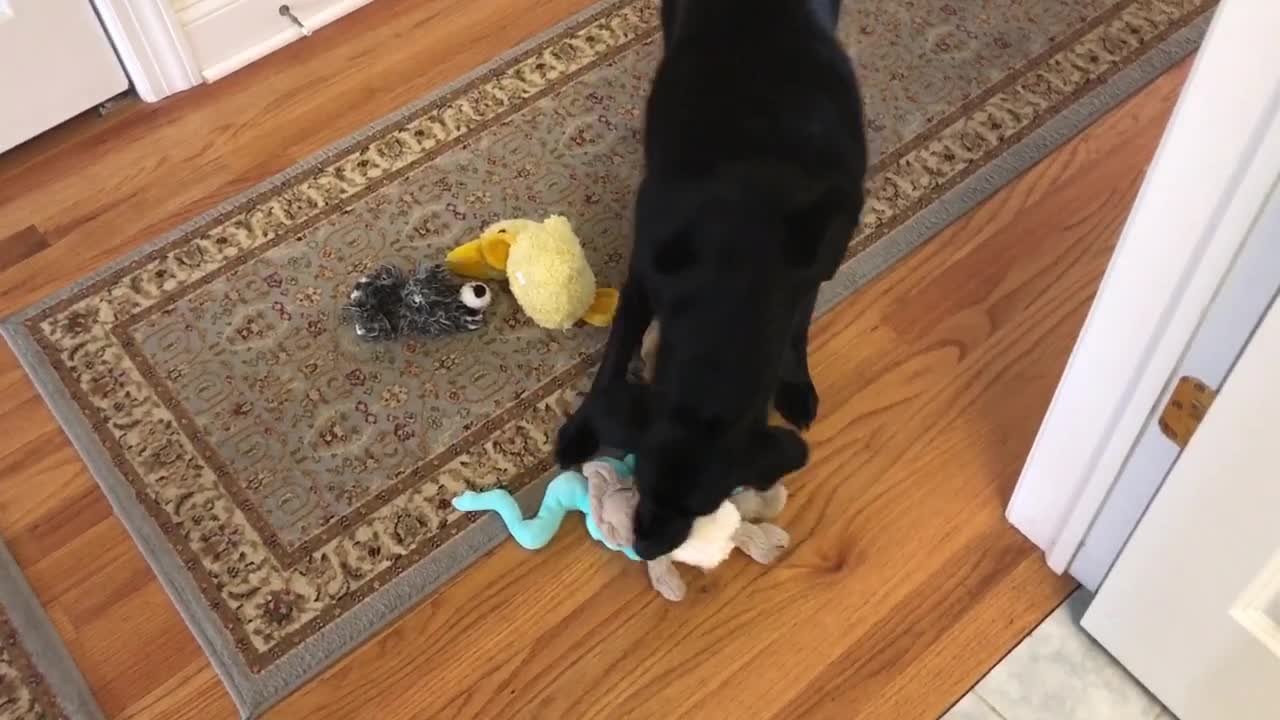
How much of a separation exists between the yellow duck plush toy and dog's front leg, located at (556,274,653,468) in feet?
0.35

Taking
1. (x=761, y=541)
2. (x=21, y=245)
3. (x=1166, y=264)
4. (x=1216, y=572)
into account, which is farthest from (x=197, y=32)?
(x=1216, y=572)

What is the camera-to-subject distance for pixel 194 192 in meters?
1.71

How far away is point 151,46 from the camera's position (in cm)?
177

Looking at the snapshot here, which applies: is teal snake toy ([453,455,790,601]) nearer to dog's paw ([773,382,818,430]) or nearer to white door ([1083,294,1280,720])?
dog's paw ([773,382,818,430])

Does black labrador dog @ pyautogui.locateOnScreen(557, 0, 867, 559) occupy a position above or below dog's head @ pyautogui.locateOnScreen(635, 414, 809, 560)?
above

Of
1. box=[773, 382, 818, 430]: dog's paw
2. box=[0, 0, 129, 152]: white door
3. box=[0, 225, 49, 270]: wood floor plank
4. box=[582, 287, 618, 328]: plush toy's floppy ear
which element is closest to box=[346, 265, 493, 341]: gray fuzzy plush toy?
box=[582, 287, 618, 328]: plush toy's floppy ear

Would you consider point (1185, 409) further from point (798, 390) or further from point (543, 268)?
point (543, 268)

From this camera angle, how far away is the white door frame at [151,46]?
5.61 feet

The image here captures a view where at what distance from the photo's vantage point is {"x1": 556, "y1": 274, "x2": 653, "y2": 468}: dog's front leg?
1320mm

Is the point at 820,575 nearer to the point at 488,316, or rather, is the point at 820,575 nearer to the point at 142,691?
the point at 488,316

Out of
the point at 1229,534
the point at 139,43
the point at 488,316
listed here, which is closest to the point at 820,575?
the point at 1229,534

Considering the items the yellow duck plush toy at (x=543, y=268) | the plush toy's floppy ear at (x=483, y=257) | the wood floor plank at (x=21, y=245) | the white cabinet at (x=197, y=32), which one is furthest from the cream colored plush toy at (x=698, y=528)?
the white cabinet at (x=197, y=32)

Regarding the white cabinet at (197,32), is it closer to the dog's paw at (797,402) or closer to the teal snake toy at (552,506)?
the teal snake toy at (552,506)

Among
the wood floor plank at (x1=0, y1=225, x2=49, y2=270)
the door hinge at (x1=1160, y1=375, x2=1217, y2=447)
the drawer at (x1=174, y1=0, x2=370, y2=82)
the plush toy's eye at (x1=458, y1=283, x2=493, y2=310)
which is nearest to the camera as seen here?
the door hinge at (x1=1160, y1=375, x2=1217, y2=447)
